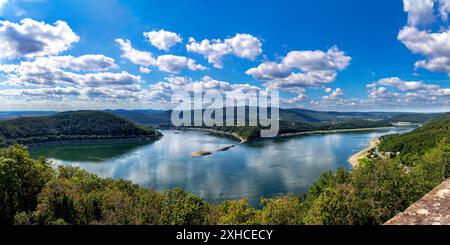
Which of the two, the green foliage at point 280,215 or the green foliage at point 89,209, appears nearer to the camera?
the green foliage at point 89,209

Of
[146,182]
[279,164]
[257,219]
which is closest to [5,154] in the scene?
[257,219]

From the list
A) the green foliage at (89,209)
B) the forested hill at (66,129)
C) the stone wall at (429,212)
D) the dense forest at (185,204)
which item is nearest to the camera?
the stone wall at (429,212)

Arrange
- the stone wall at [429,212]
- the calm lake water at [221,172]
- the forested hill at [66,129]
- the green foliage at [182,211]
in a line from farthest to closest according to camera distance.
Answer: the forested hill at [66,129], the calm lake water at [221,172], the green foliage at [182,211], the stone wall at [429,212]

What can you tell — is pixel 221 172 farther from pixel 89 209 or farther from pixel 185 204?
pixel 185 204

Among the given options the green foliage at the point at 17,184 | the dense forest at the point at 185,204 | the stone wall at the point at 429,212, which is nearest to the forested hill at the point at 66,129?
the green foliage at the point at 17,184

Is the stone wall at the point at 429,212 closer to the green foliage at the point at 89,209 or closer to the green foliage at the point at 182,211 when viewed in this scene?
the green foliage at the point at 182,211

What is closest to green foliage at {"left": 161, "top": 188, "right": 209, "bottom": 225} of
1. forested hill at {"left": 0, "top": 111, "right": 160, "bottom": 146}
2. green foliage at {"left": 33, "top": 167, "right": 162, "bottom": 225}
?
green foliage at {"left": 33, "top": 167, "right": 162, "bottom": 225}
